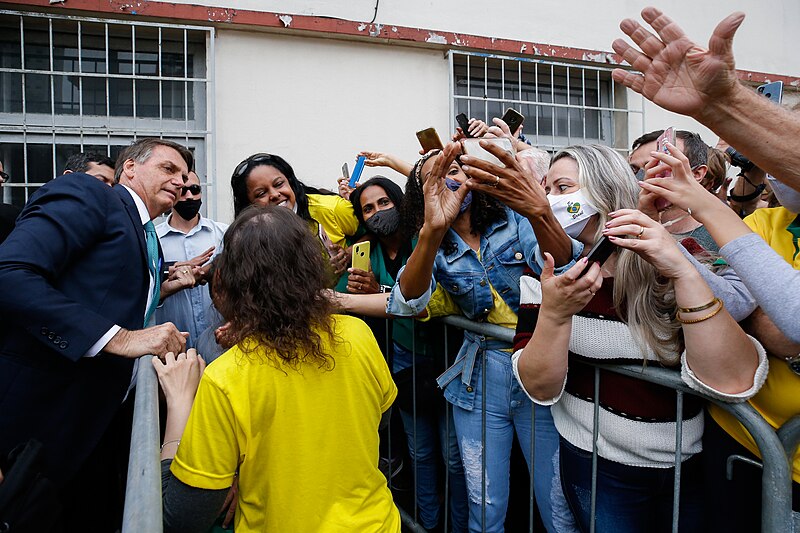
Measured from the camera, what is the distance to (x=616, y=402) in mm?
1432

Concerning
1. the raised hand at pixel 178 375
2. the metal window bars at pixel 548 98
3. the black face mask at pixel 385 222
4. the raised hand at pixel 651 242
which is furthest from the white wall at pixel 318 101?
the raised hand at pixel 651 242

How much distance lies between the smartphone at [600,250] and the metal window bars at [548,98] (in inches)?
142

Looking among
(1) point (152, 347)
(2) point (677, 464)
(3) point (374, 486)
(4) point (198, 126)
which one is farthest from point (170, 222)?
(2) point (677, 464)

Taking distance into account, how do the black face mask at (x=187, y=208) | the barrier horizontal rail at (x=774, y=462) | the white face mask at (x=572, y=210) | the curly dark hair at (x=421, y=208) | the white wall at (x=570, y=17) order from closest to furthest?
1. the barrier horizontal rail at (x=774, y=462)
2. the white face mask at (x=572, y=210)
3. the curly dark hair at (x=421, y=208)
4. the black face mask at (x=187, y=208)
5. the white wall at (x=570, y=17)

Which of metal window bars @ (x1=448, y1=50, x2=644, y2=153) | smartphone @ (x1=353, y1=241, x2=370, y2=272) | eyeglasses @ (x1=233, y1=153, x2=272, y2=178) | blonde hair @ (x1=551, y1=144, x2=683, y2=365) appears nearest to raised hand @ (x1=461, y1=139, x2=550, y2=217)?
blonde hair @ (x1=551, y1=144, x2=683, y2=365)

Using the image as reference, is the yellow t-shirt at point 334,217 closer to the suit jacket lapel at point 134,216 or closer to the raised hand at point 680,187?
the suit jacket lapel at point 134,216

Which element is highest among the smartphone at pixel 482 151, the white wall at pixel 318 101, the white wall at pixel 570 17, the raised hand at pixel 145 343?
the white wall at pixel 570 17

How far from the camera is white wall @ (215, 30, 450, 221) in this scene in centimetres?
424

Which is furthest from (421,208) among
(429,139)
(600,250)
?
(600,250)

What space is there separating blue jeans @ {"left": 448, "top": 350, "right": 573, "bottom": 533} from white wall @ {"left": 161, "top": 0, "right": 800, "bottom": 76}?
3563mm

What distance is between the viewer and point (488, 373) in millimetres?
1896

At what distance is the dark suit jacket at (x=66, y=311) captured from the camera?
1.50 meters

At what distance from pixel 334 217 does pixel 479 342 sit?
125 cm

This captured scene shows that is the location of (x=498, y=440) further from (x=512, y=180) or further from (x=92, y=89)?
(x=92, y=89)
